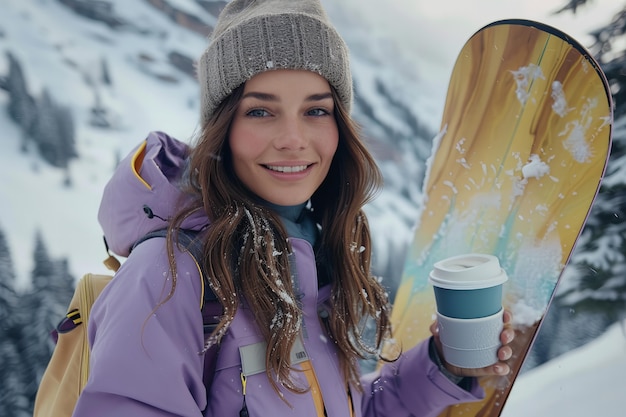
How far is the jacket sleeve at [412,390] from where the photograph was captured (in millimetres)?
1772

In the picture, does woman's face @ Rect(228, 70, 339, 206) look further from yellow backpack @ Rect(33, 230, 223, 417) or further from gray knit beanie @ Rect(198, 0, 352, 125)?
yellow backpack @ Rect(33, 230, 223, 417)

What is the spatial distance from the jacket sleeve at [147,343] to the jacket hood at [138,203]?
0.13 metres

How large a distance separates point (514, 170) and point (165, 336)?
5.30 ft

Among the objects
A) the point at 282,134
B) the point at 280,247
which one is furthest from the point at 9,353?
the point at 282,134

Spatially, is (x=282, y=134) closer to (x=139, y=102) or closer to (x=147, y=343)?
(x=147, y=343)

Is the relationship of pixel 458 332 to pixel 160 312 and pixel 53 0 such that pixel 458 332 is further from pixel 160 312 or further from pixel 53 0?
pixel 53 0

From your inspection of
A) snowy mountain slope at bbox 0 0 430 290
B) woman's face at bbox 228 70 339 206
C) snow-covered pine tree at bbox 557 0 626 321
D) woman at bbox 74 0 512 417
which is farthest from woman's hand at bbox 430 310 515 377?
snowy mountain slope at bbox 0 0 430 290

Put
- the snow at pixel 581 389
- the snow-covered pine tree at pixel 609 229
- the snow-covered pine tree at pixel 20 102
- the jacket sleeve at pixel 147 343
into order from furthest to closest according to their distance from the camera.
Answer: the snow-covered pine tree at pixel 20 102 → the snow-covered pine tree at pixel 609 229 → the snow at pixel 581 389 → the jacket sleeve at pixel 147 343

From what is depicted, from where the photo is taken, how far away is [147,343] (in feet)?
3.62

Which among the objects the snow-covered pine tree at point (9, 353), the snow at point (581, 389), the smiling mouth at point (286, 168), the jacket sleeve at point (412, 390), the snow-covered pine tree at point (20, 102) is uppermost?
the smiling mouth at point (286, 168)

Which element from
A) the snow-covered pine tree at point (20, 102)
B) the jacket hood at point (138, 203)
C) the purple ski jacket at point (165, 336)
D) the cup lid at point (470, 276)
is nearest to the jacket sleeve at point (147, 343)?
the purple ski jacket at point (165, 336)

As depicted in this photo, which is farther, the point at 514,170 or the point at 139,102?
the point at 139,102

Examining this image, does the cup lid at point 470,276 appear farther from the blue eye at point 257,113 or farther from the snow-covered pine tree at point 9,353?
the snow-covered pine tree at point 9,353

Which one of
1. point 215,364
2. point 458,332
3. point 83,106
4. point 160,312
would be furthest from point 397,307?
point 83,106
